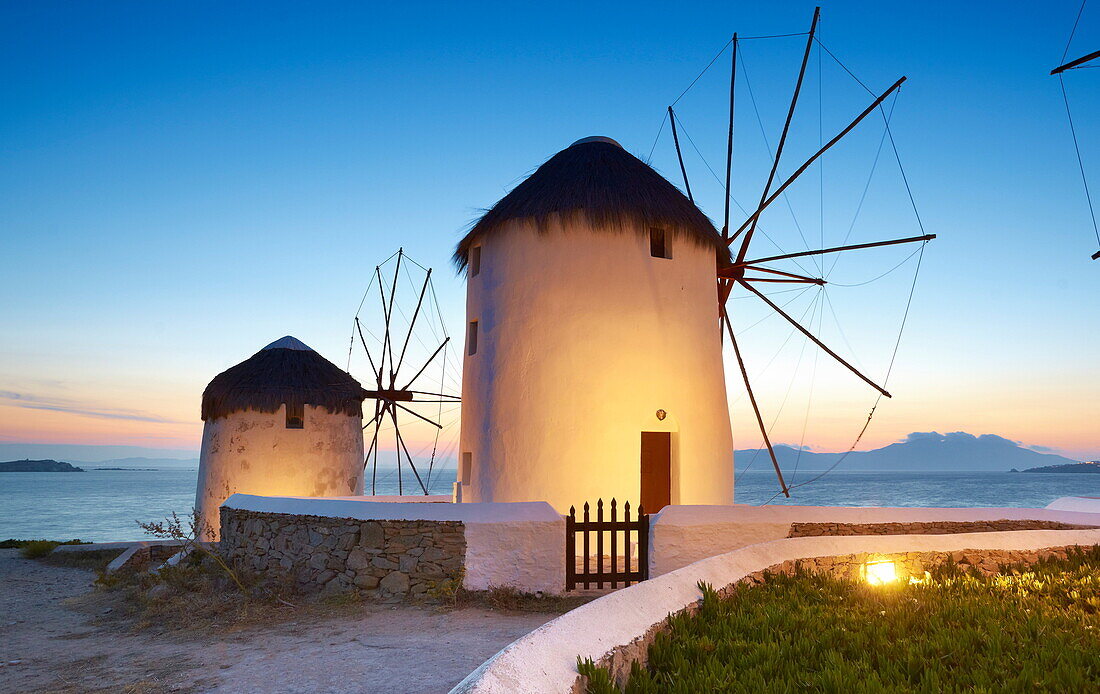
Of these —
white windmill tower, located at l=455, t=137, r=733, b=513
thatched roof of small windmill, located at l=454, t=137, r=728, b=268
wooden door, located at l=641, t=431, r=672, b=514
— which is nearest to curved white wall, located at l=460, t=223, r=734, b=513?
white windmill tower, located at l=455, t=137, r=733, b=513

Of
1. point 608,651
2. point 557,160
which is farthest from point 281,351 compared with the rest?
point 608,651

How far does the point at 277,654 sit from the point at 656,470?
22.1 ft

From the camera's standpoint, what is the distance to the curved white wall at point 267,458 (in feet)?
56.2

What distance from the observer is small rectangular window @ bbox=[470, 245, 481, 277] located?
1307cm

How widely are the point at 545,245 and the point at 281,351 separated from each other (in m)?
9.39

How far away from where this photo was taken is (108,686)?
5668 mm

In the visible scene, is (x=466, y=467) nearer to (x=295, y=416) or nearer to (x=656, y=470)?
(x=656, y=470)

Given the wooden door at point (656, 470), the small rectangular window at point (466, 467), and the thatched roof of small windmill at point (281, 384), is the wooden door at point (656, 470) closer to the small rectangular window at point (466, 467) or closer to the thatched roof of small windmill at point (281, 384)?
the small rectangular window at point (466, 467)

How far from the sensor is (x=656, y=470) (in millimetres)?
11930

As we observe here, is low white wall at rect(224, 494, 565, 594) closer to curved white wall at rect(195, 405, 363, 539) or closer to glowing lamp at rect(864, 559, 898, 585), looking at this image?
glowing lamp at rect(864, 559, 898, 585)

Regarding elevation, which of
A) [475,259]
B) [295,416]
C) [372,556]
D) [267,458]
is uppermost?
[475,259]

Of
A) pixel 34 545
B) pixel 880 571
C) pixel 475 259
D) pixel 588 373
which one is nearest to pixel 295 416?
pixel 34 545

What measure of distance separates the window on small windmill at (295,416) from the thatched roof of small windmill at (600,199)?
279 inches

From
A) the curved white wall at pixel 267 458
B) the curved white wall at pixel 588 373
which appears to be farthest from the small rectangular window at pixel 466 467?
the curved white wall at pixel 267 458
